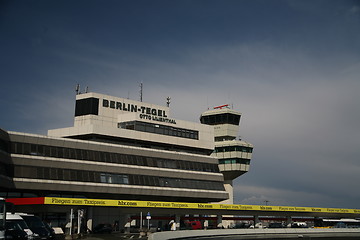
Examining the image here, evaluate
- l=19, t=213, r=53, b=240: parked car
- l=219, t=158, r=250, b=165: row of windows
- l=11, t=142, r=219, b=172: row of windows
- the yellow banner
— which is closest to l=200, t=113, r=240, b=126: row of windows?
l=219, t=158, r=250, b=165: row of windows

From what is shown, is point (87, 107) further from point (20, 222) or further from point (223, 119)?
point (20, 222)

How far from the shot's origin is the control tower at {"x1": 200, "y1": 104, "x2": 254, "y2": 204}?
104 m

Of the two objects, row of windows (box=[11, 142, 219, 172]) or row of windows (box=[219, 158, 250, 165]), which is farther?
row of windows (box=[219, 158, 250, 165])

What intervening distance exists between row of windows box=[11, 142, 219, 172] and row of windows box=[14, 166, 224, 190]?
223 cm

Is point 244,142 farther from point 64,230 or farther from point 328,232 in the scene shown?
point 64,230

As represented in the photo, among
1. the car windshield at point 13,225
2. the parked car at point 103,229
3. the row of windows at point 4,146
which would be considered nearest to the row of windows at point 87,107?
the row of windows at point 4,146

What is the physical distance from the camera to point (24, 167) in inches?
2378

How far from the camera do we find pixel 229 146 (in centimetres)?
10506

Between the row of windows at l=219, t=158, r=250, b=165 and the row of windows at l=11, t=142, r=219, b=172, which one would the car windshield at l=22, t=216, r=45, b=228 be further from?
the row of windows at l=219, t=158, r=250, b=165

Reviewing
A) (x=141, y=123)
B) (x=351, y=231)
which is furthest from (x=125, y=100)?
(x=351, y=231)

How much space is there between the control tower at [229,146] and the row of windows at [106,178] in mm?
21892

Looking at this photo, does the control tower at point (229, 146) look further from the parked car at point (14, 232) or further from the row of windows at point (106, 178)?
the parked car at point (14, 232)

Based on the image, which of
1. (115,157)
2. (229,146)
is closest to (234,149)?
(229,146)

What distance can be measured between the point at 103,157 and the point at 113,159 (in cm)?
176
